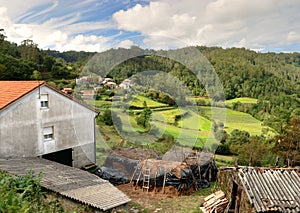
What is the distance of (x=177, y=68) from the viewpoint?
17.5 metres

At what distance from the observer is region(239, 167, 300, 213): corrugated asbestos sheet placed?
758 centimetres

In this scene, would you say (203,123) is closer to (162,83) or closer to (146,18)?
(162,83)

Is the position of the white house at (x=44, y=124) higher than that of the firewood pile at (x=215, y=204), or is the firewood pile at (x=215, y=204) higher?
the white house at (x=44, y=124)

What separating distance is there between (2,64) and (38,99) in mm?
15195

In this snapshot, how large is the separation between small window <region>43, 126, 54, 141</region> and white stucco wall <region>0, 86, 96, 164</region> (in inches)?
5.2

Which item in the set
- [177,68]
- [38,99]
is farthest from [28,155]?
[177,68]

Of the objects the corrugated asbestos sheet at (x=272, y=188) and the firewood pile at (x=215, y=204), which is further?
the firewood pile at (x=215, y=204)

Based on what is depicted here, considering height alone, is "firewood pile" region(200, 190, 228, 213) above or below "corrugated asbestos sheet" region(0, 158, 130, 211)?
below

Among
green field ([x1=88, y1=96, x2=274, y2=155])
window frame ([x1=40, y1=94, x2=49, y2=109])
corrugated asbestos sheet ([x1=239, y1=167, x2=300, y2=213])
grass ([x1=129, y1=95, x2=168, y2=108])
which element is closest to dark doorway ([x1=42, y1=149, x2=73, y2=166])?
window frame ([x1=40, y1=94, x2=49, y2=109])

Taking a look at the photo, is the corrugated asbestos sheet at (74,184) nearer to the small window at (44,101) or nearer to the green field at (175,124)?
the small window at (44,101)

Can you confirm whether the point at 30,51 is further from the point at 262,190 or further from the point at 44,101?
the point at 262,190

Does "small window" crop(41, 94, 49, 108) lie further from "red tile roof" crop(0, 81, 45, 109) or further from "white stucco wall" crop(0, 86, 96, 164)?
"red tile roof" crop(0, 81, 45, 109)

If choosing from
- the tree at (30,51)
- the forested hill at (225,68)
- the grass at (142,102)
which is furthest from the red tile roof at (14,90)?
the tree at (30,51)

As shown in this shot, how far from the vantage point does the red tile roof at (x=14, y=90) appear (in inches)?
438
